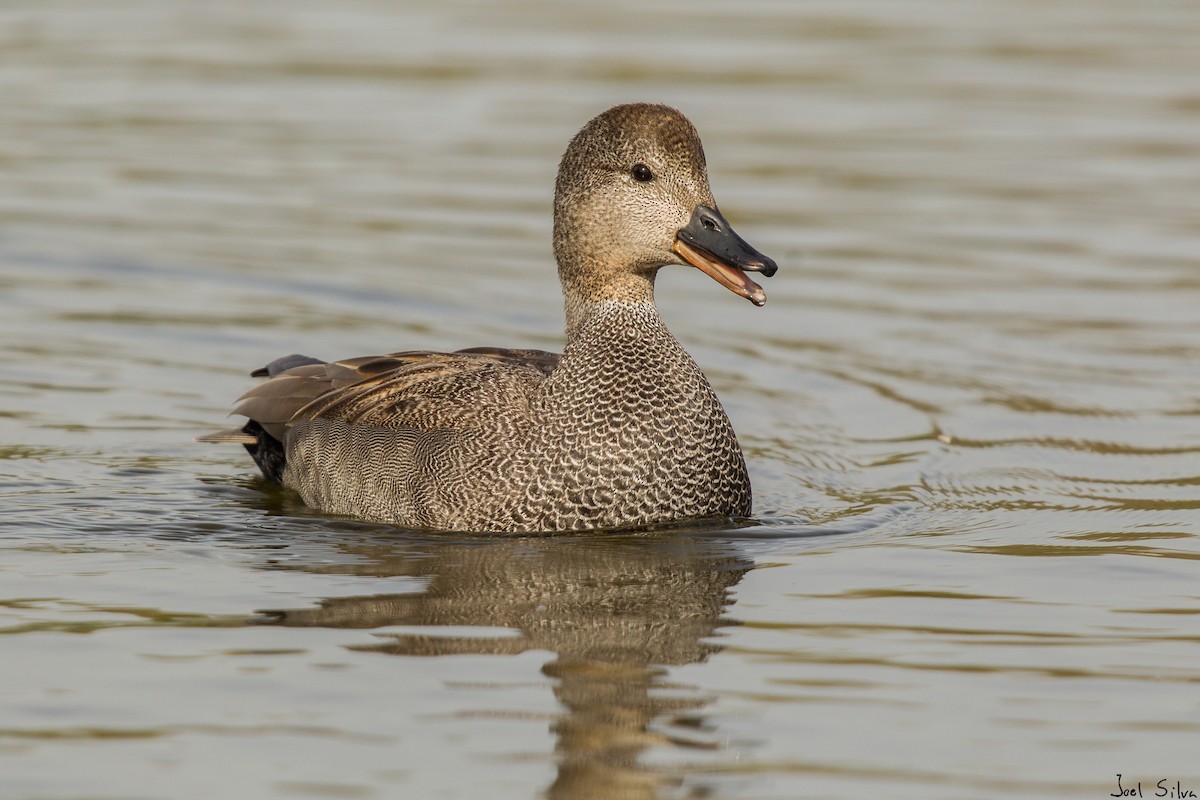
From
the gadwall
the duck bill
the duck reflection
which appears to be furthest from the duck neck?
the duck reflection

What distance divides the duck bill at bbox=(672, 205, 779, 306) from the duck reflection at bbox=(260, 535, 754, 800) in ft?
3.81

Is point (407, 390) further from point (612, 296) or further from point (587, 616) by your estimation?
point (587, 616)

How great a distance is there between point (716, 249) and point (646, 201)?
0.39 meters

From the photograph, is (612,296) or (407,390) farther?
(407,390)

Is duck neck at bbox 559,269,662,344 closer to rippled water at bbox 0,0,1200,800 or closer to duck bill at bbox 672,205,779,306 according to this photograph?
duck bill at bbox 672,205,779,306

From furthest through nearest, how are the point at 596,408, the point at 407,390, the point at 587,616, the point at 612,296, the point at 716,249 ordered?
the point at 407,390, the point at 612,296, the point at 596,408, the point at 716,249, the point at 587,616

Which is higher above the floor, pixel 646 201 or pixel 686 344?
pixel 646 201

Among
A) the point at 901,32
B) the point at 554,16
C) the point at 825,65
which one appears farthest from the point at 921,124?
the point at 554,16

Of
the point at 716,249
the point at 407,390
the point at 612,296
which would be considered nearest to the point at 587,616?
the point at 716,249

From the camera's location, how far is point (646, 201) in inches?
359

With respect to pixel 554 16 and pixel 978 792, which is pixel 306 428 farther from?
pixel 554 16

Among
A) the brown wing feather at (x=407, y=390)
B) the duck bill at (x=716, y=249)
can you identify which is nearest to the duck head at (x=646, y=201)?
the duck bill at (x=716, y=249)

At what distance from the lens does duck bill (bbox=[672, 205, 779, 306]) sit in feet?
29.5

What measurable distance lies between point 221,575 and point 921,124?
467 inches
